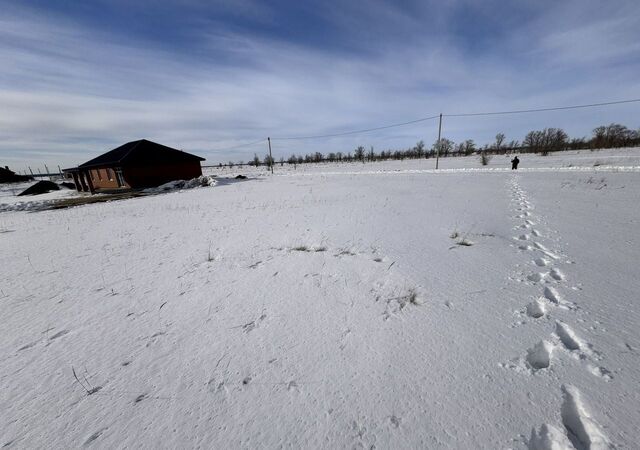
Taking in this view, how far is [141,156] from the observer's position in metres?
25.1

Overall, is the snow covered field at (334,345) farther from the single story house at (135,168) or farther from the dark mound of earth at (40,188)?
the dark mound of earth at (40,188)

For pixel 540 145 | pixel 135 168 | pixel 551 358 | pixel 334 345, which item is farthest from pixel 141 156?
pixel 540 145

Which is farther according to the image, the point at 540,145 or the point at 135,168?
the point at 540,145

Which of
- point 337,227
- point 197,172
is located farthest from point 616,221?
point 197,172

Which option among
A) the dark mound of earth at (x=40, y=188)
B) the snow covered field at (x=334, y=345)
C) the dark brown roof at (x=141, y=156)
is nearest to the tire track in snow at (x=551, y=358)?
the snow covered field at (x=334, y=345)

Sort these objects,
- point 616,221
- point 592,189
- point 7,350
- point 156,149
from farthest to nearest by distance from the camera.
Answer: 1. point 156,149
2. point 592,189
3. point 616,221
4. point 7,350

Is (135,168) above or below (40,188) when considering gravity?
above

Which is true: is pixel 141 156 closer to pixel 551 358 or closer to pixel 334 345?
pixel 334 345

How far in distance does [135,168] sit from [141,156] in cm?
152

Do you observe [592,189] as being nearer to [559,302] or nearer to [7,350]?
[559,302]

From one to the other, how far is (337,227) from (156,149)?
89.7ft

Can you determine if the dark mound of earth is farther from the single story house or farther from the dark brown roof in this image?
the dark brown roof

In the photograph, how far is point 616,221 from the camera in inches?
259

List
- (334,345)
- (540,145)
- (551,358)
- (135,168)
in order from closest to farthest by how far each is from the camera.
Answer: (551,358) → (334,345) → (135,168) → (540,145)
